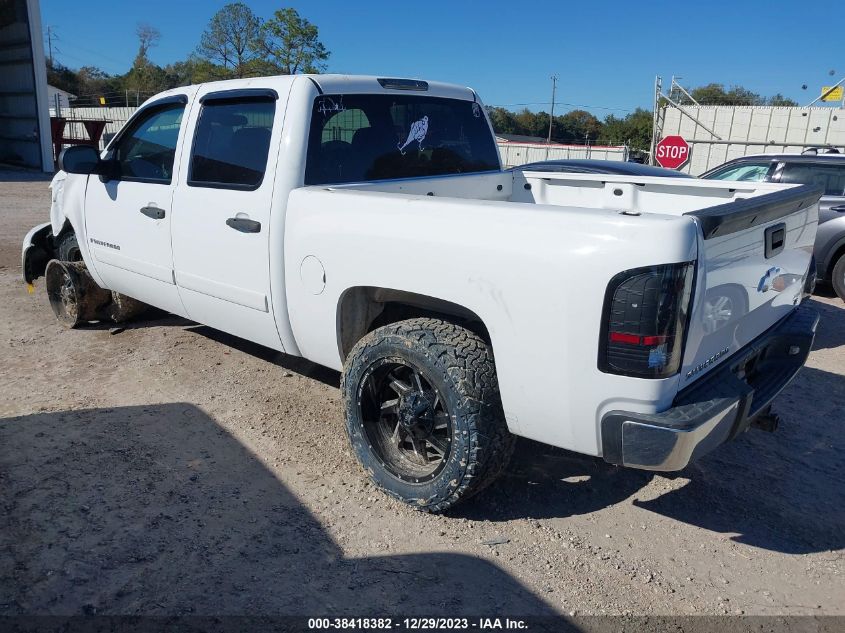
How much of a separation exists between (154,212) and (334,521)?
2462mm

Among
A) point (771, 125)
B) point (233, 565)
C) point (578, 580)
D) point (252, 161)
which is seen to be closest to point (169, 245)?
point (252, 161)

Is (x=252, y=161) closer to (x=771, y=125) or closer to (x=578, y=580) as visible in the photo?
(x=578, y=580)

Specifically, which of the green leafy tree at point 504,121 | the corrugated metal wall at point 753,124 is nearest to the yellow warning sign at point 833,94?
the corrugated metal wall at point 753,124

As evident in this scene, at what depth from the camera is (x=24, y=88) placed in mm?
23203

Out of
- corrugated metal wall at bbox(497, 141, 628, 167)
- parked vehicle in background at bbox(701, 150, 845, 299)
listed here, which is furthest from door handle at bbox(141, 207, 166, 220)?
corrugated metal wall at bbox(497, 141, 628, 167)

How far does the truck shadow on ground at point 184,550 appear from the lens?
106 inches

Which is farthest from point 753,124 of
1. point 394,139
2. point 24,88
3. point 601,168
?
point 24,88

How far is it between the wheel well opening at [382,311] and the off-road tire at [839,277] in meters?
6.37

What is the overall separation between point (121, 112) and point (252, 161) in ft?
141

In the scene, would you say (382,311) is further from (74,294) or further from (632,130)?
(632,130)

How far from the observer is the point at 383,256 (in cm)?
315

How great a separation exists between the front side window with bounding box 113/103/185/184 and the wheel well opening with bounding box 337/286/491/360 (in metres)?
1.76

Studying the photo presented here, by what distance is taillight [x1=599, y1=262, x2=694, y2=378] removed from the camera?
2.42 m

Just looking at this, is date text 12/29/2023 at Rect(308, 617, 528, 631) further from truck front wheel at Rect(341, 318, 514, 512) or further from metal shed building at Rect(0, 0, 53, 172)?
metal shed building at Rect(0, 0, 53, 172)
